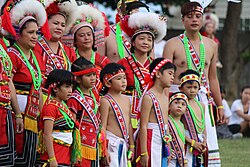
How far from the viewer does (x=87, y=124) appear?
26.0 ft

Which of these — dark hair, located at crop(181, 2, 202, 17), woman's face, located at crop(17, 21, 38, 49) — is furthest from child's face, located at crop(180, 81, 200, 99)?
woman's face, located at crop(17, 21, 38, 49)

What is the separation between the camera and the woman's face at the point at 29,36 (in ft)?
25.7

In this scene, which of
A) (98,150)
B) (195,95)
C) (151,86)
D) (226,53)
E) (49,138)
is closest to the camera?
(49,138)

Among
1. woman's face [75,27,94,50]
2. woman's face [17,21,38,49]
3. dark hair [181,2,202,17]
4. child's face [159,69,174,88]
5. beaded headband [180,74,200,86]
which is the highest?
dark hair [181,2,202,17]

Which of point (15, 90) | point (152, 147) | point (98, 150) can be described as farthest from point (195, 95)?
point (15, 90)

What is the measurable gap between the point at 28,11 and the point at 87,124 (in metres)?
1.15

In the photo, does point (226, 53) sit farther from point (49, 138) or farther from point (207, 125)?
point (49, 138)

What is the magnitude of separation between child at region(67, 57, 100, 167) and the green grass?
344cm

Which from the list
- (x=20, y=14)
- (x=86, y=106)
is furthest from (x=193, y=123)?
(x=20, y=14)

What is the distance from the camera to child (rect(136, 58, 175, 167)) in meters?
8.33

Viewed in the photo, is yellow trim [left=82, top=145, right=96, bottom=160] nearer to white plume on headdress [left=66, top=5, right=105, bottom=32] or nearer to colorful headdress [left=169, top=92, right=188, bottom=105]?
colorful headdress [left=169, top=92, right=188, bottom=105]

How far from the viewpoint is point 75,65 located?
8.05m

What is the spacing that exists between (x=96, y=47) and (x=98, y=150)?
1245mm

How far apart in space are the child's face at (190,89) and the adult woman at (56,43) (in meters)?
1.32
